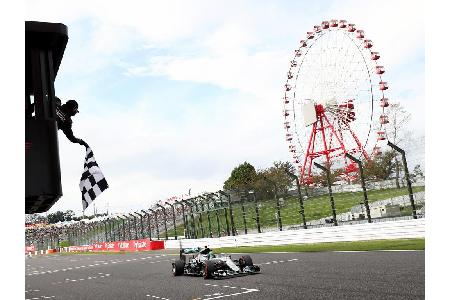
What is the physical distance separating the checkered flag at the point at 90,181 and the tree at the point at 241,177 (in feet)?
265

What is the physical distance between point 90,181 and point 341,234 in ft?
65.3

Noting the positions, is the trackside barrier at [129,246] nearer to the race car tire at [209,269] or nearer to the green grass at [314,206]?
the green grass at [314,206]

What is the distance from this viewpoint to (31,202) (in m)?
1.15

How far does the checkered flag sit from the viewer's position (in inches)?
60.5

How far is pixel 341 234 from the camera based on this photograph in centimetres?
2044

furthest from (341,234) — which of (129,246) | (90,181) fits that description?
(129,246)

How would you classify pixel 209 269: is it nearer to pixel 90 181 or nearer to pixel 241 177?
→ pixel 90 181

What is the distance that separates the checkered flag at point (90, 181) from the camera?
154 centimetres

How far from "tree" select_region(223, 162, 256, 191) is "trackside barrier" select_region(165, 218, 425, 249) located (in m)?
54.6

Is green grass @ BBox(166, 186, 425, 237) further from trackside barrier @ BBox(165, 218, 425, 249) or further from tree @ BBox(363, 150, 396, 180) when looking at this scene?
tree @ BBox(363, 150, 396, 180)

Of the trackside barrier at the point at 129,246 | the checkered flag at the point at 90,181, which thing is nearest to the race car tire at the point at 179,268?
the checkered flag at the point at 90,181

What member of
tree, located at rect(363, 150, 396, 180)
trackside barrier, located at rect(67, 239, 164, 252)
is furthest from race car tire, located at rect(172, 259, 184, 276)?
tree, located at rect(363, 150, 396, 180)

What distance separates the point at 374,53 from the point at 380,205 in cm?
1772

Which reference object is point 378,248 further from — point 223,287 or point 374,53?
point 374,53
